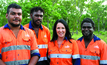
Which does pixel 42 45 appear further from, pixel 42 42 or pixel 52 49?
pixel 52 49

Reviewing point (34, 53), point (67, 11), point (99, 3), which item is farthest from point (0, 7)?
point (99, 3)

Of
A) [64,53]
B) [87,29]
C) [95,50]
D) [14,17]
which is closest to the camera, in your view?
[14,17]

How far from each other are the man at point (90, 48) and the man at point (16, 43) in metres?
1.46

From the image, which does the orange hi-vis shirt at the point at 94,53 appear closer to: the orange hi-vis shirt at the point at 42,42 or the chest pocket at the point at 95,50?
the chest pocket at the point at 95,50

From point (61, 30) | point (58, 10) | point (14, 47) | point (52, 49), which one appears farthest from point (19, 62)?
point (58, 10)

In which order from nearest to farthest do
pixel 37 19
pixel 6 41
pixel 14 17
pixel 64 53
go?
pixel 6 41 → pixel 14 17 → pixel 64 53 → pixel 37 19

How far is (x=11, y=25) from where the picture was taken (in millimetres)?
2777

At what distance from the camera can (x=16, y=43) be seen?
2605 millimetres

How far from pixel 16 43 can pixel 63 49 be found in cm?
130

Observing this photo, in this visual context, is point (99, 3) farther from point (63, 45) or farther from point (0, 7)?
point (63, 45)

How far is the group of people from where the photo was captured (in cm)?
258

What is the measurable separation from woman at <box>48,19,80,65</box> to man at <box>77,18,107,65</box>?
0.36 m

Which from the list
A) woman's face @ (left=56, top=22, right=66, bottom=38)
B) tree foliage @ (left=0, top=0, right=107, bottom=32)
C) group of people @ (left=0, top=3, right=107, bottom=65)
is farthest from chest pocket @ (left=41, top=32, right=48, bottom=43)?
tree foliage @ (left=0, top=0, right=107, bottom=32)

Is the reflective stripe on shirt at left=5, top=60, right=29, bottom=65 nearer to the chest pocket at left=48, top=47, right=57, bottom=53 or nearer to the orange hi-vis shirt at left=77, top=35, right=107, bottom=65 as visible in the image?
the chest pocket at left=48, top=47, right=57, bottom=53
